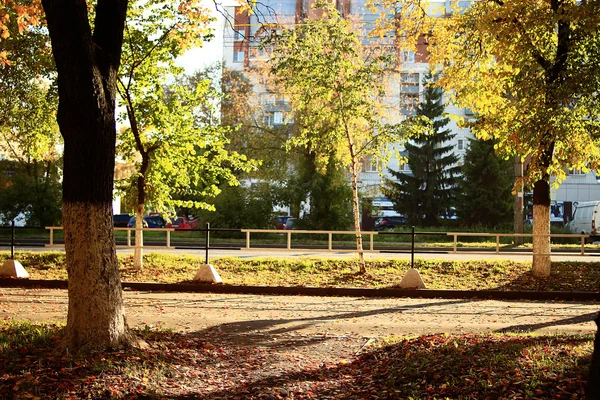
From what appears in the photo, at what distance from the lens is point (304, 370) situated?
8.00 m

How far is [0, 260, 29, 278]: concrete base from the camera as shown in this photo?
17781 mm

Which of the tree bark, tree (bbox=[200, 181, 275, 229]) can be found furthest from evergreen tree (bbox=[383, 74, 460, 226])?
the tree bark

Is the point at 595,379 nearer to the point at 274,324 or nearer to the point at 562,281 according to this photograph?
the point at 274,324

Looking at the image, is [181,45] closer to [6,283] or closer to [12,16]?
[12,16]

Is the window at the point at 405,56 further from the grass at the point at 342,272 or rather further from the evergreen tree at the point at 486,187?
the grass at the point at 342,272

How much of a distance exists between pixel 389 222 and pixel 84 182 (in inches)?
1811

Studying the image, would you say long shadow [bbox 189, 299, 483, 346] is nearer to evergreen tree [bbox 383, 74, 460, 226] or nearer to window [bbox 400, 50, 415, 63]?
window [bbox 400, 50, 415, 63]

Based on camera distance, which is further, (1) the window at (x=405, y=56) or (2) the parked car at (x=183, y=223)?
(2) the parked car at (x=183, y=223)

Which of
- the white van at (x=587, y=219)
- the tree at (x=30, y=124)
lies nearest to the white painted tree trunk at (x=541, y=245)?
the tree at (x=30, y=124)

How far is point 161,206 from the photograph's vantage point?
19766 millimetres

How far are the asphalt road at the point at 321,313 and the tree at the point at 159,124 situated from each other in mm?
4383

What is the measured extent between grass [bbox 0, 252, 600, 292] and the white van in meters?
19.3

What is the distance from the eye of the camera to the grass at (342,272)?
1728cm

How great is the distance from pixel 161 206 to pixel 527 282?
10460 mm
